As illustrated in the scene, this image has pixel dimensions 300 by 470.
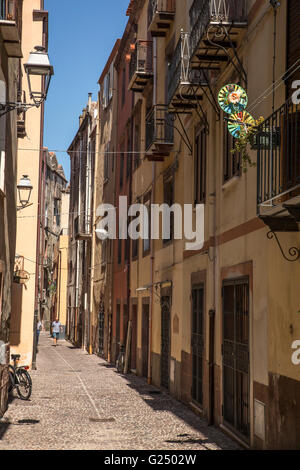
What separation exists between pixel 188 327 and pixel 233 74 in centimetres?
612


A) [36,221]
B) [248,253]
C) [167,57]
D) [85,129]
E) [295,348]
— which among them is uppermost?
[85,129]

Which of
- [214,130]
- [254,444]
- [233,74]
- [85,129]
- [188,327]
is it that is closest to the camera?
[254,444]

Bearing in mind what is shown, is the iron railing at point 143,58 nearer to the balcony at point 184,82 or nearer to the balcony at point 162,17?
the balcony at point 162,17

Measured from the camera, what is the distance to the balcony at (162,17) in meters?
18.8

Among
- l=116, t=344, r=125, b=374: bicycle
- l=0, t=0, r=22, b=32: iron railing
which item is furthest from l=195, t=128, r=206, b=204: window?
l=116, t=344, r=125, b=374: bicycle

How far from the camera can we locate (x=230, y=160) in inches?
483

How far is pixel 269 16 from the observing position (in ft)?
32.9

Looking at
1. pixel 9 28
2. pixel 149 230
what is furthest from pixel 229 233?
pixel 149 230

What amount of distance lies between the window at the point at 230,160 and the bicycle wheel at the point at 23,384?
7256 mm

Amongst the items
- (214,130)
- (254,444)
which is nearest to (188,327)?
(214,130)

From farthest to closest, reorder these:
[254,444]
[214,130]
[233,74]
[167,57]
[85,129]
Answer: [85,129] < [167,57] < [214,130] < [233,74] < [254,444]

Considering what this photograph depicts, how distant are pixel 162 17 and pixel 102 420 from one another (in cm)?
1110

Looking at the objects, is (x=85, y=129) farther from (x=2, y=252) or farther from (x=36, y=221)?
(x=2, y=252)

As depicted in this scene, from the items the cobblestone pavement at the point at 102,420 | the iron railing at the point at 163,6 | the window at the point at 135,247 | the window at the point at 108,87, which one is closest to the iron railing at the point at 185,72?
the iron railing at the point at 163,6
